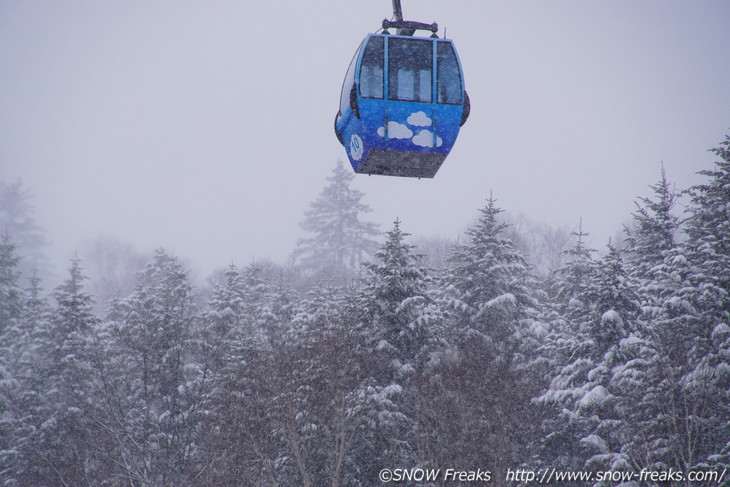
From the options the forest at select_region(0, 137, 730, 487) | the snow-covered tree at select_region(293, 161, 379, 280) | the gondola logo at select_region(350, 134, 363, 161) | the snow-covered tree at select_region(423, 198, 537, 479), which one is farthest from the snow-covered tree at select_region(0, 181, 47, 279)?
the gondola logo at select_region(350, 134, 363, 161)

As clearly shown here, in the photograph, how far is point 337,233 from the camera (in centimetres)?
6956

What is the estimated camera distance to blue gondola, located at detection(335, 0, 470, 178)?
716 cm

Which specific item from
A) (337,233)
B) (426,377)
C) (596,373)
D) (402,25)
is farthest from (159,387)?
(337,233)

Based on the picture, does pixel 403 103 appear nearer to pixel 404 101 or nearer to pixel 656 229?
pixel 404 101

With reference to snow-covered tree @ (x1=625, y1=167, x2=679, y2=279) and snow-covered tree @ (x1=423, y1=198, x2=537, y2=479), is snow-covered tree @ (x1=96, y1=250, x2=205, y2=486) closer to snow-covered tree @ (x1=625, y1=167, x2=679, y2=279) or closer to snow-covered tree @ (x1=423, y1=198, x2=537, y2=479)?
snow-covered tree @ (x1=423, y1=198, x2=537, y2=479)

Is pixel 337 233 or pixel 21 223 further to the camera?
pixel 21 223

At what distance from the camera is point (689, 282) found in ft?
53.4

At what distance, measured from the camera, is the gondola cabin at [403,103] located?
7164 mm

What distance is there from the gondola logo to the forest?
983 centimetres

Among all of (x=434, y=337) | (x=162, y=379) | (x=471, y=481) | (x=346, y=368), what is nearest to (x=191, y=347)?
(x=162, y=379)

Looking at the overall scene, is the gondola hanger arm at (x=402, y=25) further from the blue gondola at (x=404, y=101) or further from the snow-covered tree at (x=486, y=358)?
the snow-covered tree at (x=486, y=358)

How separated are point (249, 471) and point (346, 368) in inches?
247

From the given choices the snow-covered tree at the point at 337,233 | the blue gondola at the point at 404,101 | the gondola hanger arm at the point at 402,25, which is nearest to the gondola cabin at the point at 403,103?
the blue gondola at the point at 404,101

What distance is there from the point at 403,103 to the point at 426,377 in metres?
15.8
